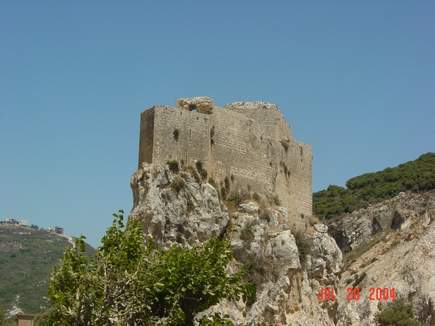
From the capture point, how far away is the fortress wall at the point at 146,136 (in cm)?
3055

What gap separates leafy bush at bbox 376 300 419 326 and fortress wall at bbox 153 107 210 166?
66.8ft

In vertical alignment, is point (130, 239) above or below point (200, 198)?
below

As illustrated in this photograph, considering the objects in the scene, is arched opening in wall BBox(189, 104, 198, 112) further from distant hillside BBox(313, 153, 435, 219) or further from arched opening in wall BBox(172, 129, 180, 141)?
distant hillside BBox(313, 153, 435, 219)

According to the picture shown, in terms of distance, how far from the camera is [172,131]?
102ft

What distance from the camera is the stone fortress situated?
30.9m

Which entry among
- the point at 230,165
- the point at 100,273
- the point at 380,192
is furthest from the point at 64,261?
the point at 380,192

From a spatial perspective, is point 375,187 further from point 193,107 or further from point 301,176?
point 193,107

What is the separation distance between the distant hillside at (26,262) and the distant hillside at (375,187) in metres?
27.1

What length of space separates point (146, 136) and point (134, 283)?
14.0 m

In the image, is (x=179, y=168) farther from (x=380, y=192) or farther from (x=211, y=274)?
(x=380, y=192)

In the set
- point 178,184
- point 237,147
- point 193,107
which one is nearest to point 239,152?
point 237,147

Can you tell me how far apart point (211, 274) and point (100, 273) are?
257cm

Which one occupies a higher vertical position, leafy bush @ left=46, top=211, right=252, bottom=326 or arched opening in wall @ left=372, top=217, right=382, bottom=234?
arched opening in wall @ left=372, top=217, right=382, bottom=234

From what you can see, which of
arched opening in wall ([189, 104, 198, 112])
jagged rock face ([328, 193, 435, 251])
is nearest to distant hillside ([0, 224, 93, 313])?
jagged rock face ([328, 193, 435, 251])
